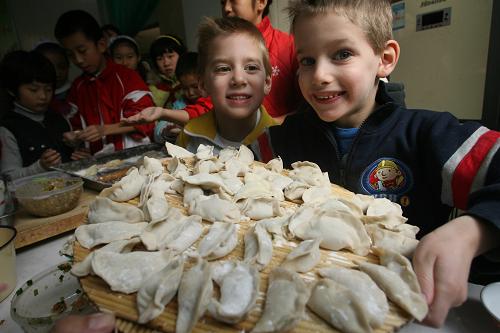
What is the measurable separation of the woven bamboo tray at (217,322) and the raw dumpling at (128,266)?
14 mm

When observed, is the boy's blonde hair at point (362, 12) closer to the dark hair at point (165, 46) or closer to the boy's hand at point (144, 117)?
the boy's hand at point (144, 117)

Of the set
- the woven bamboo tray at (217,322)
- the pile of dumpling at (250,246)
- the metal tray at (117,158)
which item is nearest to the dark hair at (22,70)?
the metal tray at (117,158)

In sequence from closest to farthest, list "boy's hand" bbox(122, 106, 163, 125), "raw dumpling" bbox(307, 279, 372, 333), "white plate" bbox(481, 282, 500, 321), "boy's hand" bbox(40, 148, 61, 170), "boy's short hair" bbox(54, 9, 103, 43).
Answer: "raw dumpling" bbox(307, 279, 372, 333) < "white plate" bbox(481, 282, 500, 321) < "boy's hand" bbox(122, 106, 163, 125) < "boy's hand" bbox(40, 148, 61, 170) < "boy's short hair" bbox(54, 9, 103, 43)

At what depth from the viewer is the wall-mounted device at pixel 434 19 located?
5.74 feet

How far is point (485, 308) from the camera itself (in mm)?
484

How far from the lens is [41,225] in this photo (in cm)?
92

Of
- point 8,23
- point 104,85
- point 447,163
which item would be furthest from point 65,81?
point 447,163

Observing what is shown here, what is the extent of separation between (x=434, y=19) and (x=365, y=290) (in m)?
1.97

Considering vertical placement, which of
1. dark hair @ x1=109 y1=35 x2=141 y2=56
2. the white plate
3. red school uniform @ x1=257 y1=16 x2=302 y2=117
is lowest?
the white plate

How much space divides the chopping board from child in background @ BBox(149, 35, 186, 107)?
1.60 metres

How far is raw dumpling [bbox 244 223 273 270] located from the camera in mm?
466

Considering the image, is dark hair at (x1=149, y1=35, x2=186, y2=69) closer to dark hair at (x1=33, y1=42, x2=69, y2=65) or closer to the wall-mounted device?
dark hair at (x1=33, y1=42, x2=69, y2=65)

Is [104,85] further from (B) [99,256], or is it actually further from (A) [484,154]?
(A) [484,154]

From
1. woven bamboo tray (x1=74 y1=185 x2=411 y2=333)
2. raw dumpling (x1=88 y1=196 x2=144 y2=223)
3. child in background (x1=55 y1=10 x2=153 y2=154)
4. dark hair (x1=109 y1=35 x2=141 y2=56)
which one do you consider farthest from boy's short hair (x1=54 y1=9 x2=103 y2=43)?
woven bamboo tray (x1=74 y1=185 x2=411 y2=333)
